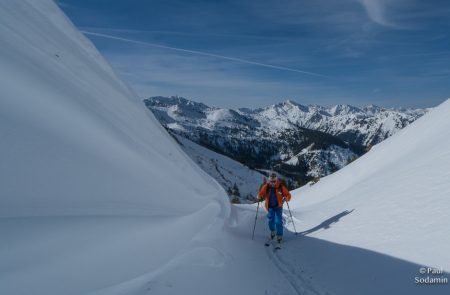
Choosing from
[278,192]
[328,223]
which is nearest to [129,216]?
[278,192]

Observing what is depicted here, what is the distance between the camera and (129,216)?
9.11 metres

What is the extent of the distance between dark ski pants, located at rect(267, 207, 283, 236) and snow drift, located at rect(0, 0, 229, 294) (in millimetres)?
1944

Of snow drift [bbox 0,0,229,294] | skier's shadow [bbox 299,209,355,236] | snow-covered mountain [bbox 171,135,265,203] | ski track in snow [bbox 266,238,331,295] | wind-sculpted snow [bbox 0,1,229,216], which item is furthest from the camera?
snow-covered mountain [bbox 171,135,265,203]

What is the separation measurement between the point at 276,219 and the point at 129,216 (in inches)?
282

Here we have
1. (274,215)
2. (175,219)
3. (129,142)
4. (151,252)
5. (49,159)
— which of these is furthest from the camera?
(274,215)

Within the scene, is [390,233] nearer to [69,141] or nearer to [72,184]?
[72,184]


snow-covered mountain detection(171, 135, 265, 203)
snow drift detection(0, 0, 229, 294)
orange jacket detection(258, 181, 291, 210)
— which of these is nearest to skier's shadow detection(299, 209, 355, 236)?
orange jacket detection(258, 181, 291, 210)

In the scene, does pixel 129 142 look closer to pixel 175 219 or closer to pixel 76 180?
pixel 175 219

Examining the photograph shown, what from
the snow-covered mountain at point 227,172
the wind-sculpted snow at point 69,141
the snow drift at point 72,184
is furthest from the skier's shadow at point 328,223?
the snow-covered mountain at point 227,172

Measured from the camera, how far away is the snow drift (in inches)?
258

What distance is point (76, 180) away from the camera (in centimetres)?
828

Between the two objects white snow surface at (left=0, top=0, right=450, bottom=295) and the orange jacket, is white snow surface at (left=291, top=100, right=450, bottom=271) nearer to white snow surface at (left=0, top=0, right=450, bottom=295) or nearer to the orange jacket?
white snow surface at (left=0, top=0, right=450, bottom=295)

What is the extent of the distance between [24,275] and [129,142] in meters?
7.00

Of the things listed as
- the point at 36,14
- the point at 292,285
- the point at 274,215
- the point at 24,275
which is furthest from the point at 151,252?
the point at 36,14
